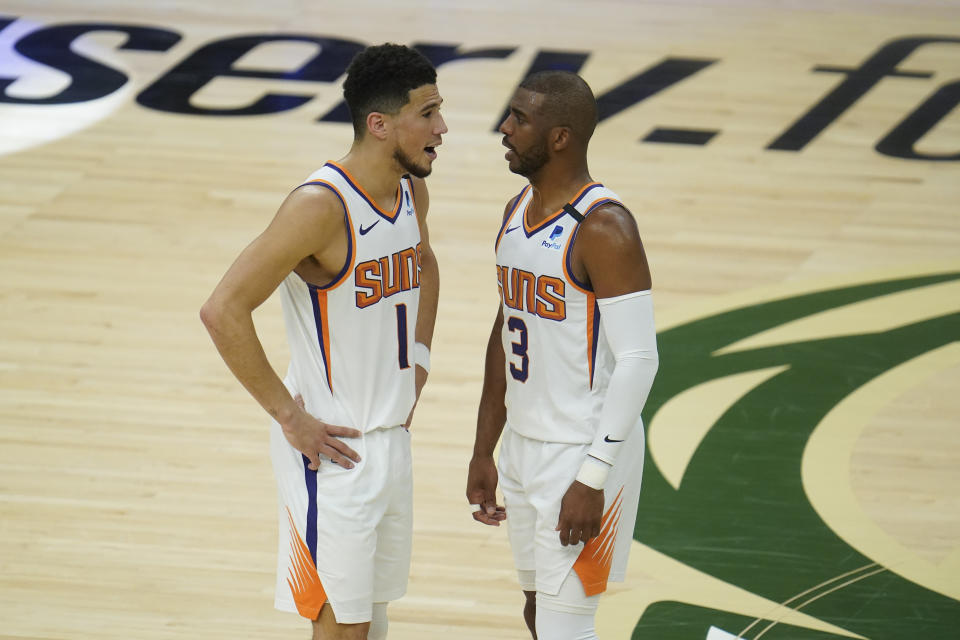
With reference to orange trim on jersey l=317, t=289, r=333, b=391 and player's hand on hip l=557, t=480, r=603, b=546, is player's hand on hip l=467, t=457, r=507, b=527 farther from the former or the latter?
orange trim on jersey l=317, t=289, r=333, b=391

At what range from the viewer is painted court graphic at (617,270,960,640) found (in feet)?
12.4

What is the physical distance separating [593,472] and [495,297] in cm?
330

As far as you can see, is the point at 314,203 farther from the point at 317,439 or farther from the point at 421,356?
the point at 421,356

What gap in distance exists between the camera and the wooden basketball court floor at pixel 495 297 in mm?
3947

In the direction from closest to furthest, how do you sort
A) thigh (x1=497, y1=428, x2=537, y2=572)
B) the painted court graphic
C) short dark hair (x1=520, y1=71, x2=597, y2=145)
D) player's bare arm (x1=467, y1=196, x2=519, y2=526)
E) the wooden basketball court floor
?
short dark hair (x1=520, y1=71, x2=597, y2=145)
thigh (x1=497, y1=428, x2=537, y2=572)
player's bare arm (x1=467, y1=196, x2=519, y2=526)
the painted court graphic
the wooden basketball court floor

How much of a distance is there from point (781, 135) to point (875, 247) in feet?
5.26

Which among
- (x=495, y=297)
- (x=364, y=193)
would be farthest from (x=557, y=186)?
(x=495, y=297)

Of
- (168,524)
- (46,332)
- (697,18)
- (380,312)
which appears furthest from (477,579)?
(697,18)

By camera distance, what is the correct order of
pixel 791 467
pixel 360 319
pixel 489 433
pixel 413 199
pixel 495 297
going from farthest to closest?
pixel 495 297, pixel 791 467, pixel 489 433, pixel 413 199, pixel 360 319

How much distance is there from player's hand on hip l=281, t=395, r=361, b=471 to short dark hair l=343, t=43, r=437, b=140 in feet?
2.12

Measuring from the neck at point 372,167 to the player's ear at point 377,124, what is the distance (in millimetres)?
30

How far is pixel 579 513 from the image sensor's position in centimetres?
274

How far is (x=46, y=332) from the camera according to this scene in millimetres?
5590

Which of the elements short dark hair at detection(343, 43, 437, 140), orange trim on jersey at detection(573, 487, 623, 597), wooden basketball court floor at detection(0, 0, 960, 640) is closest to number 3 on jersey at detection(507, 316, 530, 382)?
orange trim on jersey at detection(573, 487, 623, 597)
